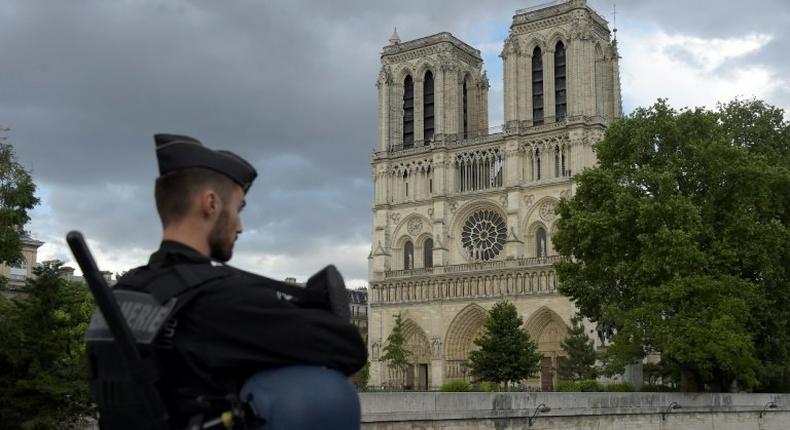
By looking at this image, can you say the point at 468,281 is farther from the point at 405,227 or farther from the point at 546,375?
the point at 546,375

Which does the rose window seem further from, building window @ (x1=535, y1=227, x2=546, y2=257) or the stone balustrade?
building window @ (x1=535, y1=227, x2=546, y2=257)

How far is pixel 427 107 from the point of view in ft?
223

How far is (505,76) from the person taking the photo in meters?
64.1

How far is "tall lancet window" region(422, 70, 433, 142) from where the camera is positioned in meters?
67.8

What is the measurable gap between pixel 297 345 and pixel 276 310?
8 cm

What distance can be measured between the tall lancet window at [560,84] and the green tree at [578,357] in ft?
48.7

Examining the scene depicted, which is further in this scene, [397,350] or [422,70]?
[422,70]

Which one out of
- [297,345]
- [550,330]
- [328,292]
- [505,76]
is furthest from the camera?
[505,76]

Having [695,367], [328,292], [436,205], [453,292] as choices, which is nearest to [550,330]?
[453,292]

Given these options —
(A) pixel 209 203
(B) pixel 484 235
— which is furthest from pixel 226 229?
(B) pixel 484 235

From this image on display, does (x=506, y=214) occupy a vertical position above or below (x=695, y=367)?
above

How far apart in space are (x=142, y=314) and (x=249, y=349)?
10.0 inches

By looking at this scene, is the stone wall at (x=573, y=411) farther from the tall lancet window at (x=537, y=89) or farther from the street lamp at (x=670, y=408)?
the tall lancet window at (x=537, y=89)

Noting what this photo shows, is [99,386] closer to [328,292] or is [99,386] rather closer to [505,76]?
[328,292]
